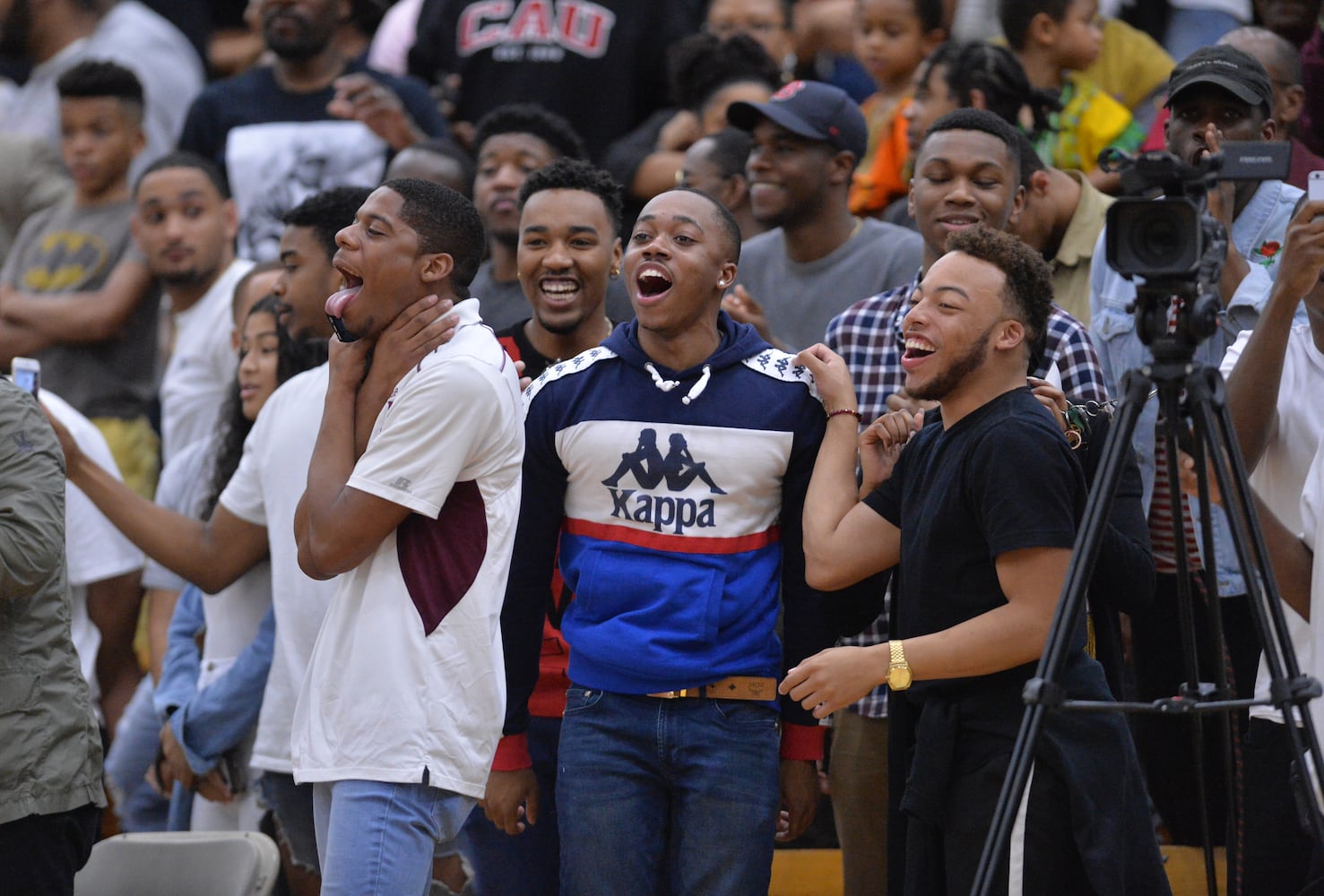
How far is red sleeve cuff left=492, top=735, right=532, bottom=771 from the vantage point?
14.3 ft

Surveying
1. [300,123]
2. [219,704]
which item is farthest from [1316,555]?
[300,123]

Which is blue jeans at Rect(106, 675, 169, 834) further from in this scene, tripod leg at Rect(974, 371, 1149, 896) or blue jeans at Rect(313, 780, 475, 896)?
tripod leg at Rect(974, 371, 1149, 896)

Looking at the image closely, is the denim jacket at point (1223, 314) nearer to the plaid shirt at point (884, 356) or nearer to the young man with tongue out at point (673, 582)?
the plaid shirt at point (884, 356)

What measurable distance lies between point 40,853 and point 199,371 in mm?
3221

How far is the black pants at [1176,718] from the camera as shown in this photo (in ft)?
15.7

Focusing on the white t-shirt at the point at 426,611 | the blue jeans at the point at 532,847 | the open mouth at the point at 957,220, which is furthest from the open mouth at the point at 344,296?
the open mouth at the point at 957,220

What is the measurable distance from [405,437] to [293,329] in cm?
154

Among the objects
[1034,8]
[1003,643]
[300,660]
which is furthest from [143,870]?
[1034,8]

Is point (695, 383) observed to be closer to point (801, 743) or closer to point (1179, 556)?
point (801, 743)

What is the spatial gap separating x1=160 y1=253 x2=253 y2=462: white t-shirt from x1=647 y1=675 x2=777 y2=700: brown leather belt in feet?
10.7

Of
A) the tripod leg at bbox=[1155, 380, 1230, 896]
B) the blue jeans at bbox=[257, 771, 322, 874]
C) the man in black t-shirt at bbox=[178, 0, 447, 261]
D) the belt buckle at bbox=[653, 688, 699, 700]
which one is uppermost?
the man in black t-shirt at bbox=[178, 0, 447, 261]

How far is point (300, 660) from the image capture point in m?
4.64

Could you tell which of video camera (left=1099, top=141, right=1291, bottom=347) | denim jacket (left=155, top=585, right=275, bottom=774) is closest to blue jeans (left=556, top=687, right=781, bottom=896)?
denim jacket (left=155, top=585, right=275, bottom=774)

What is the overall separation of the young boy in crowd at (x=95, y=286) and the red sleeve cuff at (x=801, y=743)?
387 centimetres
